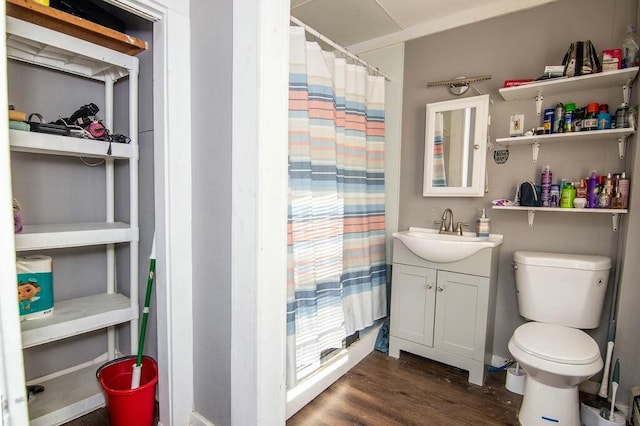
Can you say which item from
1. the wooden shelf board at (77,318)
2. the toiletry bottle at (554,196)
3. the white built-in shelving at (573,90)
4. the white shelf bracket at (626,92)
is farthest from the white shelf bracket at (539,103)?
the wooden shelf board at (77,318)

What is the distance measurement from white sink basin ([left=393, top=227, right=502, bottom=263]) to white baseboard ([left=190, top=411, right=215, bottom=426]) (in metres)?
1.47

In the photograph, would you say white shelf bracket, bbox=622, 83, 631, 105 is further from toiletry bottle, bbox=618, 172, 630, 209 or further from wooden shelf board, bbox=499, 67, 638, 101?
toiletry bottle, bbox=618, 172, 630, 209

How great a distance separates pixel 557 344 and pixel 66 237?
232cm

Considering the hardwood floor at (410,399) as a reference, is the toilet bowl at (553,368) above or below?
above

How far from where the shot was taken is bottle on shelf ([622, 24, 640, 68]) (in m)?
1.57

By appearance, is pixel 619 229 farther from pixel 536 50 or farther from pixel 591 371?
pixel 536 50

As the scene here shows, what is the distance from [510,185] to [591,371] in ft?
3.67

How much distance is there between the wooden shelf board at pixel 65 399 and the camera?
4.70 feet

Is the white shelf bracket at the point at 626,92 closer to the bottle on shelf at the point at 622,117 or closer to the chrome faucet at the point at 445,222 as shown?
the bottle on shelf at the point at 622,117

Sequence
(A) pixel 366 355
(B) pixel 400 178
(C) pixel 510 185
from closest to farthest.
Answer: (C) pixel 510 185
(A) pixel 366 355
(B) pixel 400 178

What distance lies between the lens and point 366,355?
88.2 inches

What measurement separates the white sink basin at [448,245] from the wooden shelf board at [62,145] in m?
1.71

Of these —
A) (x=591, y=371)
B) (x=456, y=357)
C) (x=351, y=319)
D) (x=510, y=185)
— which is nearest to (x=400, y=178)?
(x=510, y=185)

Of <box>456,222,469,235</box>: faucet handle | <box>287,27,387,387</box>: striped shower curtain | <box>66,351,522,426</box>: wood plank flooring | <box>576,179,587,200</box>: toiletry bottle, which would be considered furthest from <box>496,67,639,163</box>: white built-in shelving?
<box>66,351,522,426</box>: wood plank flooring
